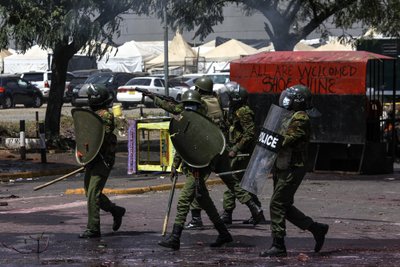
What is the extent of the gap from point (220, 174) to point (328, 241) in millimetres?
1358

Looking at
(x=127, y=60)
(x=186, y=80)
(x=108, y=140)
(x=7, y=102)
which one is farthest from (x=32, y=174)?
(x=127, y=60)

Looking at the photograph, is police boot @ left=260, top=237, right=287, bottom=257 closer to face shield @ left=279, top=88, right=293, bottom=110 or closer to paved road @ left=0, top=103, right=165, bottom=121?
face shield @ left=279, top=88, right=293, bottom=110

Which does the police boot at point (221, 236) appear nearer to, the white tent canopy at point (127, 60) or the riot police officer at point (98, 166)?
the riot police officer at point (98, 166)

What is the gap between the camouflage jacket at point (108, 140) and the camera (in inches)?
404

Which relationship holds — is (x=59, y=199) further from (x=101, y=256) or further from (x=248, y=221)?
(x=101, y=256)

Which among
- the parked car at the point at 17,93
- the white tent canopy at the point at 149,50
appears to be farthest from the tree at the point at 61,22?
the white tent canopy at the point at 149,50

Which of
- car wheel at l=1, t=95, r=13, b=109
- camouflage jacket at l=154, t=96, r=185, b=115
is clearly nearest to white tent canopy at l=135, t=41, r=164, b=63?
car wheel at l=1, t=95, r=13, b=109

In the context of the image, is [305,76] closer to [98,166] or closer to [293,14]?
[293,14]

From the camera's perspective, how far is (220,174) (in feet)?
34.0

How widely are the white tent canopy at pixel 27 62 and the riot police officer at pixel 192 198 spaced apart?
163 feet

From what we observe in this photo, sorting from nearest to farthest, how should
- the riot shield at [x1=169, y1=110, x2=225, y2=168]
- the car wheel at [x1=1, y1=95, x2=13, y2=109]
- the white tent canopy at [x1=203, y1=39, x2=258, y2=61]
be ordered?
the riot shield at [x1=169, y1=110, x2=225, y2=168], the car wheel at [x1=1, y1=95, x2=13, y2=109], the white tent canopy at [x1=203, y1=39, x2=258, y2=61]

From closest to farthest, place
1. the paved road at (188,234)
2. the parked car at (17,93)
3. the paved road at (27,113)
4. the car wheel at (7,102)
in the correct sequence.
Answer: the paved road at (188,234) < the paved road at (27,113) < the parked car at (17,93) < the car wheel at (7,102)

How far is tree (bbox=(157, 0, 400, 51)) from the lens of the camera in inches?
962

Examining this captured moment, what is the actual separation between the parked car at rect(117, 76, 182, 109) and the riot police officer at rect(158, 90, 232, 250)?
103 ft
